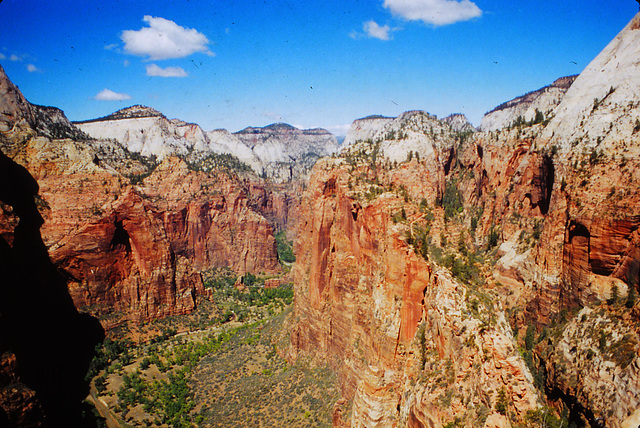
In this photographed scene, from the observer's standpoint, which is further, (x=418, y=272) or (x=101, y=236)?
(x=101, y=236)

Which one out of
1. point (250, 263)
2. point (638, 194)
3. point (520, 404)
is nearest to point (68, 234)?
point (250, 263)

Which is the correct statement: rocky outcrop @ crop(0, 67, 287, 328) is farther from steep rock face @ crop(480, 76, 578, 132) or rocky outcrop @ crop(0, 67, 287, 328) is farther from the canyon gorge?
steep rock face @ crop(480, 76, 578, 132)

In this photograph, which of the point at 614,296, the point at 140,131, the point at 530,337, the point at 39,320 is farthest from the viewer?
the point at 140,131

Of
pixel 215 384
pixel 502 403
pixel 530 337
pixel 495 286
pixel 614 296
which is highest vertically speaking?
pixel 495 286

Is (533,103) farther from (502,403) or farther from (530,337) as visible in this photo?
(502,403)

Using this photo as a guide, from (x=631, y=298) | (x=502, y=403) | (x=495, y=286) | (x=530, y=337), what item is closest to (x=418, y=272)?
(x=502, y=403)

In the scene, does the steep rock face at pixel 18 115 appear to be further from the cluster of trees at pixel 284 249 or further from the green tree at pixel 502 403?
the green tree at pixel 502 403

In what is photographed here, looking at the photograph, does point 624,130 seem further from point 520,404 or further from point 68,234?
point 68,234

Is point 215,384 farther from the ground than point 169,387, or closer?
closer
